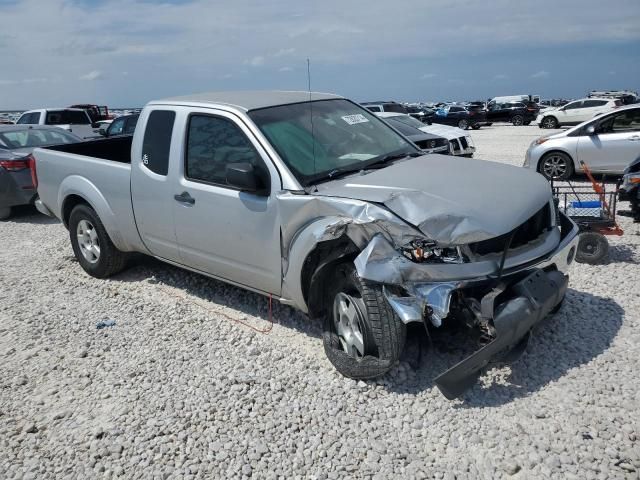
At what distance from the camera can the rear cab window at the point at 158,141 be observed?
15.8ft

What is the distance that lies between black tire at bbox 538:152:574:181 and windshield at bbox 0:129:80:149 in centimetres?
948

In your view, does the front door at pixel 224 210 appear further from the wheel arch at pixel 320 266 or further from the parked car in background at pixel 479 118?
the parked car in background at pixel 479 118

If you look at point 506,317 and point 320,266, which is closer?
point 506,317

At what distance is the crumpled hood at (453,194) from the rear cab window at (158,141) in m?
1.72

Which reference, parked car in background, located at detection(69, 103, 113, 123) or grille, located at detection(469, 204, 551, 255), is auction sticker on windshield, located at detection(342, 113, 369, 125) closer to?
grille, located at detection(469, 204, 551, 255)

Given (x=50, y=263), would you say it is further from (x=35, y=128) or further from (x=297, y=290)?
(x=35, y=128)

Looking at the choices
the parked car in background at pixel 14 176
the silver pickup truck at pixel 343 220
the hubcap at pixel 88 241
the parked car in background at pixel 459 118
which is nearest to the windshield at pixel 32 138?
the parked car in background at pixel 14 176

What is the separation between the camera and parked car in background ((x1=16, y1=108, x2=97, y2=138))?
1811 cm

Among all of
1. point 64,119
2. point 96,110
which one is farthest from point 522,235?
point 96,110

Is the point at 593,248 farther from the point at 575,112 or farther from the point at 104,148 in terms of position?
the point at 575,112

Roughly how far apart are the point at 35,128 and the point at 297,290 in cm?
939

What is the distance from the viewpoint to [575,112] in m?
29.6

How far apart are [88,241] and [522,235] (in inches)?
182

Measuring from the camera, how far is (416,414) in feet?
11.0
